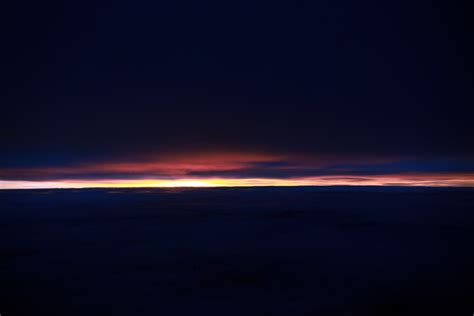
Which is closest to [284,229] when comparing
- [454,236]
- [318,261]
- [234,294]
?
[318,261]

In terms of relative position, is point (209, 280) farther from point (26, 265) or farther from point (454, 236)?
point (454, 236)

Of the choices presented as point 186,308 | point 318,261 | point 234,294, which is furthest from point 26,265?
point 318,261

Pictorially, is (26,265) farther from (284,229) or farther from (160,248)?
(284,229)

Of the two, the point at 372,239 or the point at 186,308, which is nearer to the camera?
the point at 186,308

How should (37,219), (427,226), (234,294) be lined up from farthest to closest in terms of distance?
(37,219)
(427,226)
(234,294)

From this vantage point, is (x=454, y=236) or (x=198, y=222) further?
(x=198, y=222)

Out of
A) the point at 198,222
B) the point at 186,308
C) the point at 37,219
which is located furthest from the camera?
the point at 37,219

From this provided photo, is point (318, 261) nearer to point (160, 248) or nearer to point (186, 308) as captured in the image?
point (186, 308)

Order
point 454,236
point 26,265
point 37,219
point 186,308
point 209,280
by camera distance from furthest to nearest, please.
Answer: point 37,219, point 454,236, point 26,265, point 209,280, point 186,308

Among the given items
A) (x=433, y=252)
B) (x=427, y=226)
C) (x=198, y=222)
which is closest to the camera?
(x=433, y=252)
